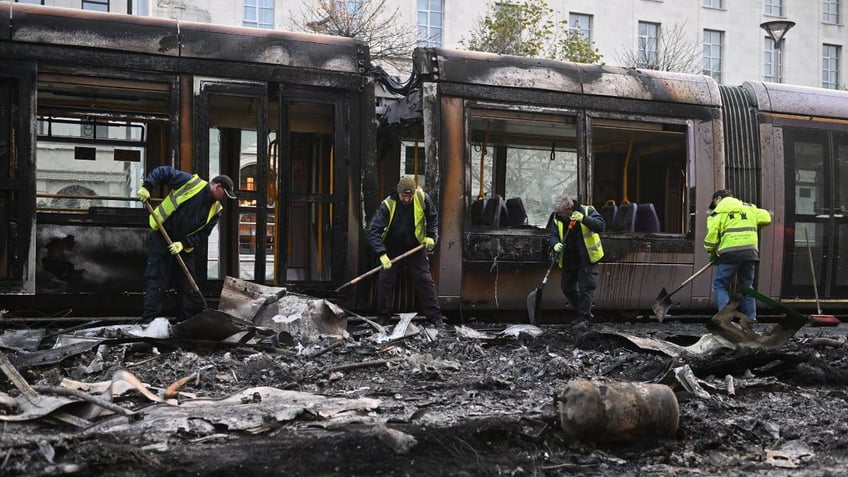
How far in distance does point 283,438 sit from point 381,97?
5.62m

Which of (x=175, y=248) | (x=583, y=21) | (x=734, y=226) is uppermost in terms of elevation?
(x=583, y=21)

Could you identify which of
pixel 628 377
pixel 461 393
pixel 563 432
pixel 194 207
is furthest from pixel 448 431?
pixel 194 207

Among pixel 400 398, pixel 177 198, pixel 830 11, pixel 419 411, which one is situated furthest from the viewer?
pixel 830 11

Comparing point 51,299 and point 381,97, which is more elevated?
point 381,97

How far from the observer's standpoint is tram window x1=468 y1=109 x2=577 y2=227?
8578 millimetres

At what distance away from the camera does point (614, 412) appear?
3953mm

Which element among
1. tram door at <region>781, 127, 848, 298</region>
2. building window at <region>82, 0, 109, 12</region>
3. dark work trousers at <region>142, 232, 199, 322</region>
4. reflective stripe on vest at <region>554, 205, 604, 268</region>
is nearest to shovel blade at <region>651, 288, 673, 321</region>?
reflective stripe on vest at <region>554, 205, 604, 268</region>

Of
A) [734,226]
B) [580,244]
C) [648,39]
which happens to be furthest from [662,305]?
[648,39]

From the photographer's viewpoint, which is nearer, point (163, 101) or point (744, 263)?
point (163, 101)

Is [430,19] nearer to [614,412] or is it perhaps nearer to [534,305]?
[534,305]

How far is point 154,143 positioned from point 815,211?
7.22 m

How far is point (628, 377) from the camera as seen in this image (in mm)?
5461

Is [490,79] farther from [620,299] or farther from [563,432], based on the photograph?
[563,432]

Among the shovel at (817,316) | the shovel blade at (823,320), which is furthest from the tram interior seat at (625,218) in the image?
the shovel blade at (823,320)
